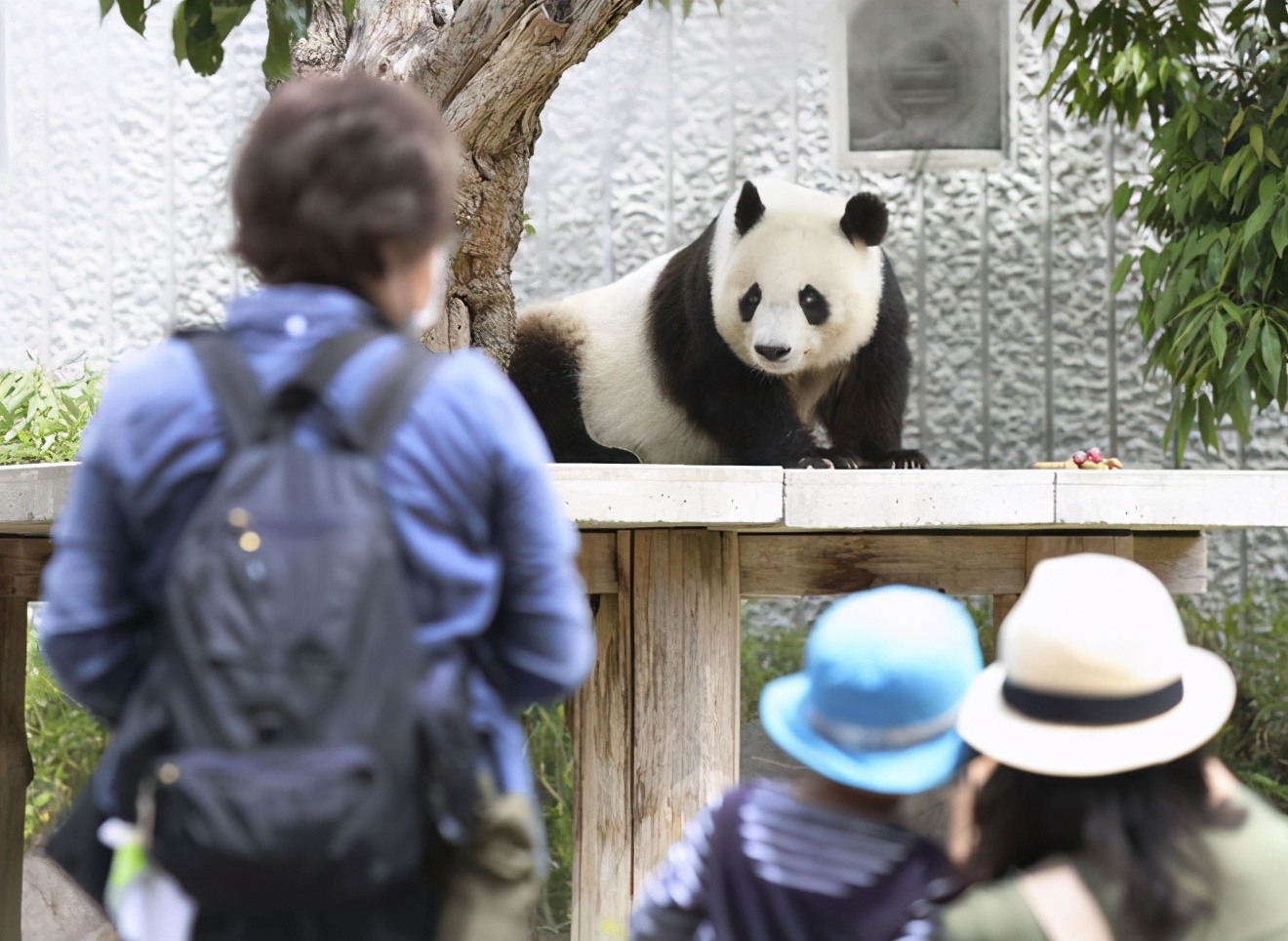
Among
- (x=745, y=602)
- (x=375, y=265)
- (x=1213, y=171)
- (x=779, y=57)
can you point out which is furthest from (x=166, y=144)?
(x=375, y=265)

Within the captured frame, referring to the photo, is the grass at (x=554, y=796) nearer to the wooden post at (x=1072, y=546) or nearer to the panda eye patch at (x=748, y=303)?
the panda eye patch at (x=748, y=303)

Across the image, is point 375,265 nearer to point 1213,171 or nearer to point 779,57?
point 1213,171

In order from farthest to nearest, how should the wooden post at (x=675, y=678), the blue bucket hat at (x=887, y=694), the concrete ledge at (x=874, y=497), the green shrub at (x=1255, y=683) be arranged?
the green shrub at (x=1255, y=683) < the wooden post at (x=675, y=678) < the concrete ledge at (x=874, y=497) < the blue bucket hat at (x=887, y=694)

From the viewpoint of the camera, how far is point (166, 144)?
7789 millimetres

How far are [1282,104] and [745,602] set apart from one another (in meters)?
3.78

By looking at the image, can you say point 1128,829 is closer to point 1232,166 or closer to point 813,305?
point 813,305

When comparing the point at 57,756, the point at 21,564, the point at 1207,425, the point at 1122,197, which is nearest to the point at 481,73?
the point at 21,564

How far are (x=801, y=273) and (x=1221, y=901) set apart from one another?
10.4 ft

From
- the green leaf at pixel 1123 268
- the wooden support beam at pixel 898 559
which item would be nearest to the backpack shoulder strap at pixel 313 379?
the wooden support beam at pixel 898 559

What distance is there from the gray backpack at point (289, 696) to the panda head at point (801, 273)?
3.04 m

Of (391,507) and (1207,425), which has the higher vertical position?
(391,507)

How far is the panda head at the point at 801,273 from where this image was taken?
14.2 feet

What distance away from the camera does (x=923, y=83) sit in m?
7.50

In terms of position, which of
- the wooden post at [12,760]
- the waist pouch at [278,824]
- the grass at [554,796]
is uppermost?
the waist pouch at [278,824]
